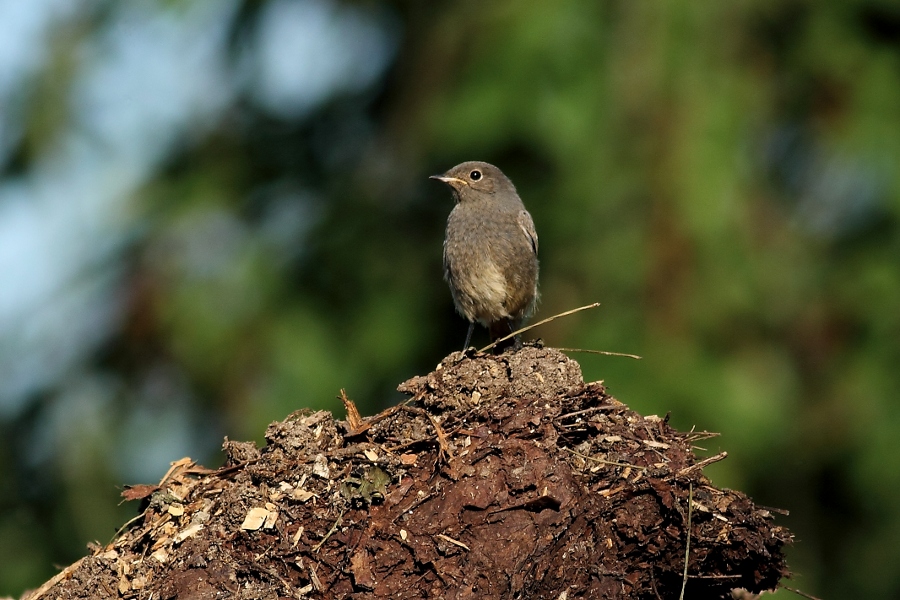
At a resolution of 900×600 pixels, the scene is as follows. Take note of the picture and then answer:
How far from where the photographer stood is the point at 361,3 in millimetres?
10789

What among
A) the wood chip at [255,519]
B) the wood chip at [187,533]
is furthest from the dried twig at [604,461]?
the wood chip at [187,533]

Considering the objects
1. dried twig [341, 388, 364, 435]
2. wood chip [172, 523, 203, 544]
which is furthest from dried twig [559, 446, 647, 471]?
wood chip [172, 523, 203, 544]

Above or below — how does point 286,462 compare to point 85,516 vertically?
above

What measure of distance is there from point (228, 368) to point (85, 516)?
2.14 metres

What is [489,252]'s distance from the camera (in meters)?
7.38

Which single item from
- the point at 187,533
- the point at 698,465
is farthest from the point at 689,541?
the point at 187,533

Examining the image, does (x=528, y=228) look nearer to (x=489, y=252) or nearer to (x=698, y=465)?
(x=489, y=252)

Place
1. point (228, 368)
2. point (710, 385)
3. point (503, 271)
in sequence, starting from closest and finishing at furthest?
point (503, 271) < point (710, 385) < point (228, 368)

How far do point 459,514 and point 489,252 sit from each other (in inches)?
139

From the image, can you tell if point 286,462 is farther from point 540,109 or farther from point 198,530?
point 540,109

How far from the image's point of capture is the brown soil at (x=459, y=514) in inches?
157

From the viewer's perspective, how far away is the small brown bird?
7375 millimetres

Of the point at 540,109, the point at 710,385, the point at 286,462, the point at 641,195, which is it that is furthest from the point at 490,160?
the point at 286,462

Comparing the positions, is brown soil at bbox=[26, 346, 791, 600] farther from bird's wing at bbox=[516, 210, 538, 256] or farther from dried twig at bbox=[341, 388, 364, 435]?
bird's wing at bbox=[516, 210, 538, 256]
